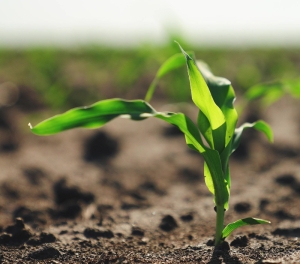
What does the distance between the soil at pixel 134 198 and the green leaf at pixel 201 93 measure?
1.62 ft

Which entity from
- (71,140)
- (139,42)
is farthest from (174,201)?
(139,42)

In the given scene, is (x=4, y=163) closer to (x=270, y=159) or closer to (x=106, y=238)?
(x=106, y=238)

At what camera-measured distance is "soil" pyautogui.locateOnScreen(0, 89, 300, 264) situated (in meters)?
1.42

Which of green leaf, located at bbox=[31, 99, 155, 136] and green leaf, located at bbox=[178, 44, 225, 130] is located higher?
green leaf, located at bbox=[178, 44, 225, 130]

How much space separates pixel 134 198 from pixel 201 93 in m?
1.09

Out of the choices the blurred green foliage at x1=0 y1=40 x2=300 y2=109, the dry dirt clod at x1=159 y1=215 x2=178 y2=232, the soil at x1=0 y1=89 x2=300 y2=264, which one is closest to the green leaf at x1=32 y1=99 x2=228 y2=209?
the soil at x1=0 y1=89 x2=300 y2=264

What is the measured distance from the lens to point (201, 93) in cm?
A: 122

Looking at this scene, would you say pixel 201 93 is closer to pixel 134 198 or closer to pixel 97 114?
pixel 97 114

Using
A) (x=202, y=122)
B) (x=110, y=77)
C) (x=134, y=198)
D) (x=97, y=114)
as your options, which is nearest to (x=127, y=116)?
(x=97, y=114)

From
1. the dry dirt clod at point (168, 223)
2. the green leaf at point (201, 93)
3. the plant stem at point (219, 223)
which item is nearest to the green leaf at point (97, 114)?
the green leaf at point (201, 93)

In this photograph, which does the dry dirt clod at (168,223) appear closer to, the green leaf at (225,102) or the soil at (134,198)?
the soil at (134,198)

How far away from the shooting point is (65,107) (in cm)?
409

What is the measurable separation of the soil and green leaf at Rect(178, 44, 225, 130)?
492 millimetres

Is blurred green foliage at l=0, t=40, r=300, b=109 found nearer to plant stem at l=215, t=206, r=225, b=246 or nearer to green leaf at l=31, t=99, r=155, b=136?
green leaf at l=31, t=99, r=155, b=136
